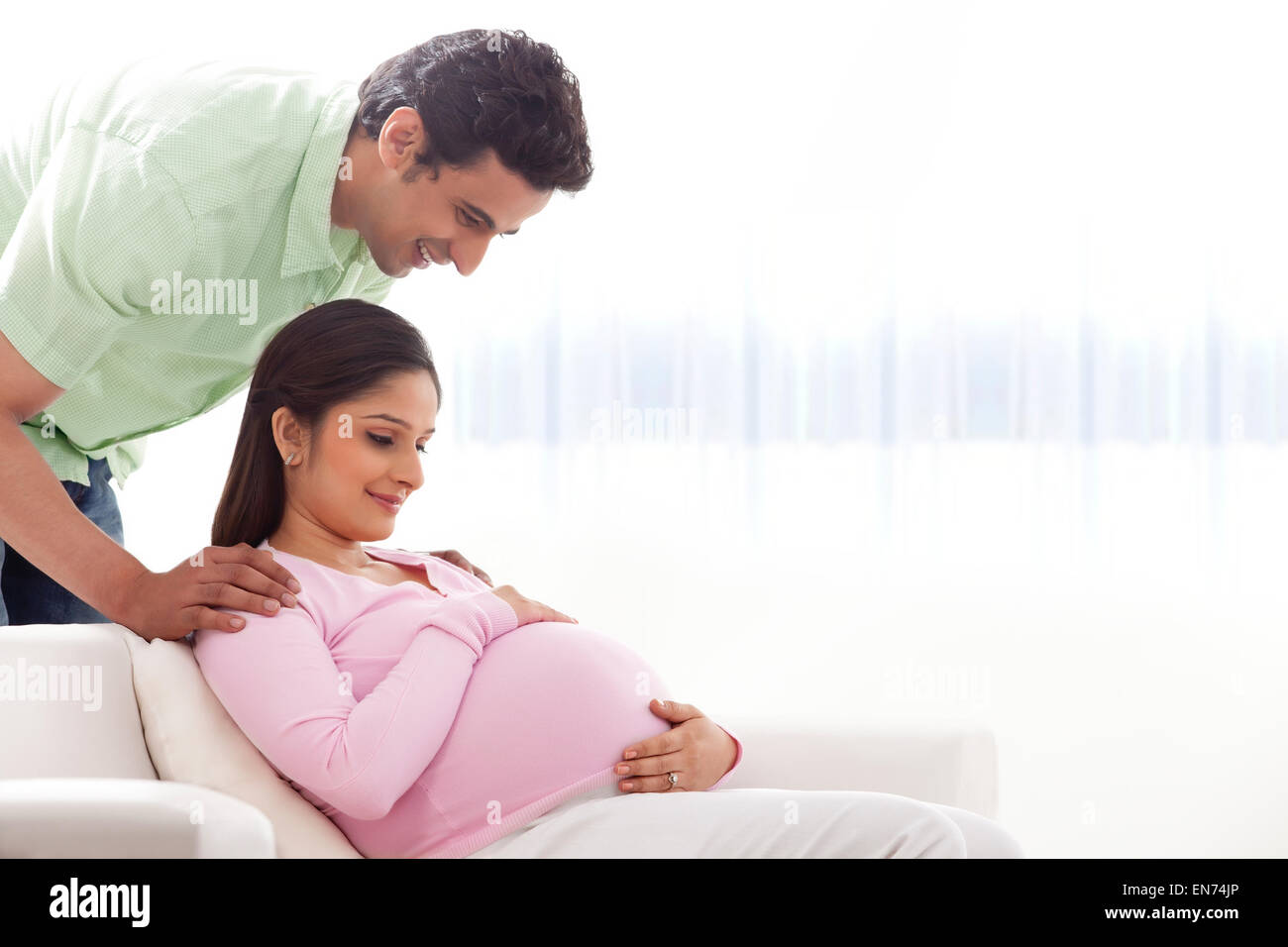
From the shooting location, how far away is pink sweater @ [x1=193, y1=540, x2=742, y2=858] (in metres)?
1.09

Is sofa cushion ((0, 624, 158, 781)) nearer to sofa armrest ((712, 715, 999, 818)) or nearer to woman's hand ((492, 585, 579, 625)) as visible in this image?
woman's hand ((492, 585, 579, 625))

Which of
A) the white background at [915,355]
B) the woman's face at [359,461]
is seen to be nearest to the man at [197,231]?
the woman's face at [359,461]

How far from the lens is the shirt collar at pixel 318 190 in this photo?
1.34 m

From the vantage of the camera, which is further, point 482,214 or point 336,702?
point 482,214

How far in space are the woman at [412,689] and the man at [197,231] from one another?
0.32 feet

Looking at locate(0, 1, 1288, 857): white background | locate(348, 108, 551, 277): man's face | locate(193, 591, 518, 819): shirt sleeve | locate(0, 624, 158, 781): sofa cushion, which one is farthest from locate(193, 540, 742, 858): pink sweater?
locate(0, 1, 1288, 857): white background

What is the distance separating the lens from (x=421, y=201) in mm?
1373

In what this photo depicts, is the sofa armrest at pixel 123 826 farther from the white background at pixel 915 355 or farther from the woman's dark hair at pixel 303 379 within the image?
the white background at pixel 915 355

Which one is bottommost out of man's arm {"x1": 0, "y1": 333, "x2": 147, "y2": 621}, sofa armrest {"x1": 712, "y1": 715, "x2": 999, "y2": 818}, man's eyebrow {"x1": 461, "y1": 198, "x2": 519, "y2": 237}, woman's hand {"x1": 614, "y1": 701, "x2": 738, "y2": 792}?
sofa armrest {"x1": 712, "y1": 715, "x2": 999, "y2": 818}

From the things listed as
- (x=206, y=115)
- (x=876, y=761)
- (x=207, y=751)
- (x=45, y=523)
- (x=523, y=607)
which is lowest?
(x=876, y=761)

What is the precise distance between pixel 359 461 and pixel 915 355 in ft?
5.06

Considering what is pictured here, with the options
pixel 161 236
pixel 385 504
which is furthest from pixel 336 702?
pixel 161 236

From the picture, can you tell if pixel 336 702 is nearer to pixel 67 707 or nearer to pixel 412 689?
pixel 412 689
